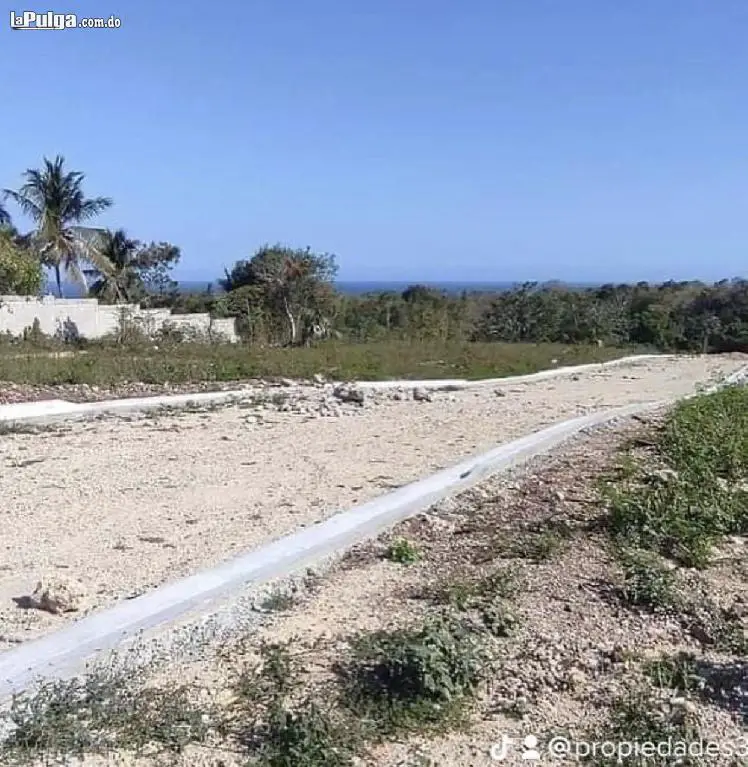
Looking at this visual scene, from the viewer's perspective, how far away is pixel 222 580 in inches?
154

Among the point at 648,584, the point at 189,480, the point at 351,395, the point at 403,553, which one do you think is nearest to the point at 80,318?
the point at 351,395

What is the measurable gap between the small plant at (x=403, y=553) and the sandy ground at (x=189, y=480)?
758mm

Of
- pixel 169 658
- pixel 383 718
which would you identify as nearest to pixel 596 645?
pixel 383 718

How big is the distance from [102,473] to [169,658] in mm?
3692

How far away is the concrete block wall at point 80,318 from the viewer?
19.8 metres

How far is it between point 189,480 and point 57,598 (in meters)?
2.76

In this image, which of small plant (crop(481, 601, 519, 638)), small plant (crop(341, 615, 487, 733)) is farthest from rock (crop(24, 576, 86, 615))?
small plant (crop(481, 601, 519, 638))

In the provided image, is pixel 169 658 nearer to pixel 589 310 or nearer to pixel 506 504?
pixel 506 504

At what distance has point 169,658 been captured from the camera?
3.26 meters

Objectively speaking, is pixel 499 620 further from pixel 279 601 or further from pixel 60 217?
pixel 60 217

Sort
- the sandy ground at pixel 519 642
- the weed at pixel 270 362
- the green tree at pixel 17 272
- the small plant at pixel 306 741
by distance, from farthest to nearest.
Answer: the green tree at pixel 17 272, the weed at pixel 270 362, the sandy ground at pixel 519 642, the small plant at pixel 306 741

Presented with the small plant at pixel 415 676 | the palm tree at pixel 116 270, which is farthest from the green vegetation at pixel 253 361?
the palm tree at pixel 116 270

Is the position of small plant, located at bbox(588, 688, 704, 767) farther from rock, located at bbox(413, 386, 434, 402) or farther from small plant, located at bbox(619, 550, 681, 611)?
rock, located at bbox(413, 386, 434, 402)

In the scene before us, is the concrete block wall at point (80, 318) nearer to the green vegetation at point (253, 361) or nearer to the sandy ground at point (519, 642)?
the green vegetation at point (253, 361)
